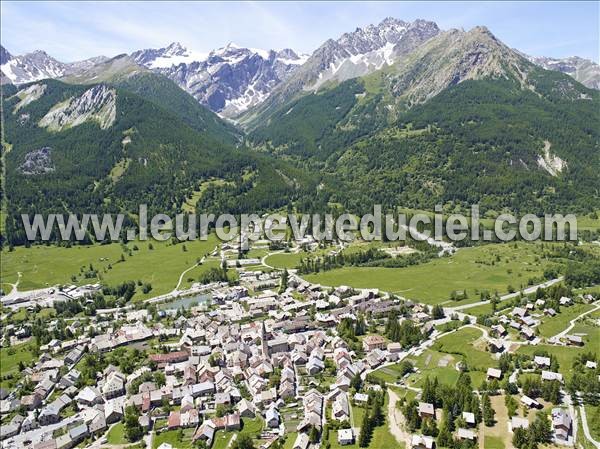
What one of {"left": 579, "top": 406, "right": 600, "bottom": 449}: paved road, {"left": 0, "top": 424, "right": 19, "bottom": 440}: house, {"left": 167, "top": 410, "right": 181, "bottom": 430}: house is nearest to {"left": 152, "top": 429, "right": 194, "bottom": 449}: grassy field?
{"left": 167, "top": 410, "right": 181, "bottom": 430}: house

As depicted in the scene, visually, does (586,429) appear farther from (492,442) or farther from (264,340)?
(264,340)

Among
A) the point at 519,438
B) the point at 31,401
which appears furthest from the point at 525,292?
the point at 31,401

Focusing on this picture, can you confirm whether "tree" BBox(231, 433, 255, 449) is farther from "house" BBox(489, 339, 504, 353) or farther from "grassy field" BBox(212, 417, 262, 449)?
"house" BBox(489, 339, 504, 353)

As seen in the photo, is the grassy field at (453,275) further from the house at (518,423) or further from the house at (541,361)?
the house at (518,423)

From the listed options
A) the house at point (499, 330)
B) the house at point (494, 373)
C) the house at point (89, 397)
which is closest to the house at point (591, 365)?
the house at point (494, 373)

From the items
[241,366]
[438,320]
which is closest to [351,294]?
[438,320]
